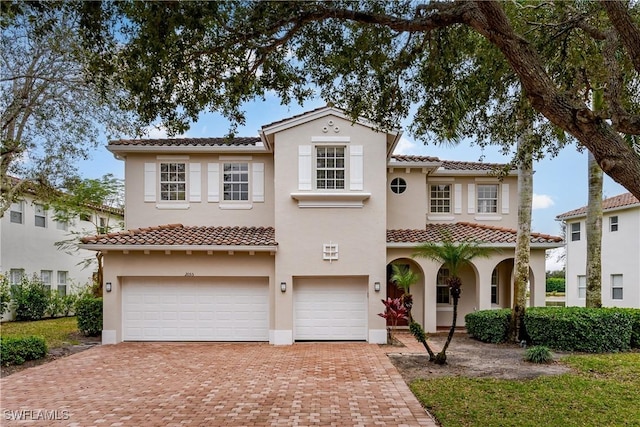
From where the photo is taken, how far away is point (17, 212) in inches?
850

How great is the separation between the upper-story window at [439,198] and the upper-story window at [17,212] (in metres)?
19.0

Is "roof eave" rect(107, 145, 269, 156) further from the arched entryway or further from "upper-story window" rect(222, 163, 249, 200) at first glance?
the arched entryway

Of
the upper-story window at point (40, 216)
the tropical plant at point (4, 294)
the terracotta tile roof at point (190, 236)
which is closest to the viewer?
the terracotta tile roof at point (190, 236)

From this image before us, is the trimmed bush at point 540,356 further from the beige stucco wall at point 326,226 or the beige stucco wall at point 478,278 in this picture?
the beige stucco wall at point 478,278

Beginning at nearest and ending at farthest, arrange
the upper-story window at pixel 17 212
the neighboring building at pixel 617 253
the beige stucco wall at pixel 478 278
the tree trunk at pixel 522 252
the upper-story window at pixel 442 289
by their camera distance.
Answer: the tree trunk at pixel 522 252 < the beige stucco wall at pixel 478 278 < the upper-story window at pixel 442 289 < the upper-story window at pixel 17 212 < the neighboring building at pixel 617 253

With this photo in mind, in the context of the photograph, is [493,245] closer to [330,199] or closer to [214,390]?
[330,199]

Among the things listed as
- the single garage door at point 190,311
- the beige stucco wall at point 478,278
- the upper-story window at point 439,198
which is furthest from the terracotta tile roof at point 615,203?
the single garage door at point 190,311

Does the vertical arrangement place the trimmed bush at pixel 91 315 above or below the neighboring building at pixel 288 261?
below

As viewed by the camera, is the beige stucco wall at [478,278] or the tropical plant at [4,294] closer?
the beige stucco wall at [478,278]

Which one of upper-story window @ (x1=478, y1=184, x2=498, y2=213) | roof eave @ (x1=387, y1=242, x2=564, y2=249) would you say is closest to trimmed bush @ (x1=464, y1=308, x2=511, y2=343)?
roof eave @ (x1=387, y1=242, x2=564, y2=249)

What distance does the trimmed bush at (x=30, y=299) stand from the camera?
21.1 meters

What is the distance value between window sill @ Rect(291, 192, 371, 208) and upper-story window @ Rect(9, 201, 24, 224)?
1488cm

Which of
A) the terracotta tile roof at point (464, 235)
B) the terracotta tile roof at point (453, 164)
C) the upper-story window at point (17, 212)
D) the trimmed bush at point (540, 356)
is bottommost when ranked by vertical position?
the trimmed bush at point (540, 356)

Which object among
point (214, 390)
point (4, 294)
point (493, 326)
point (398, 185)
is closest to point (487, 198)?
point (398, 185)
